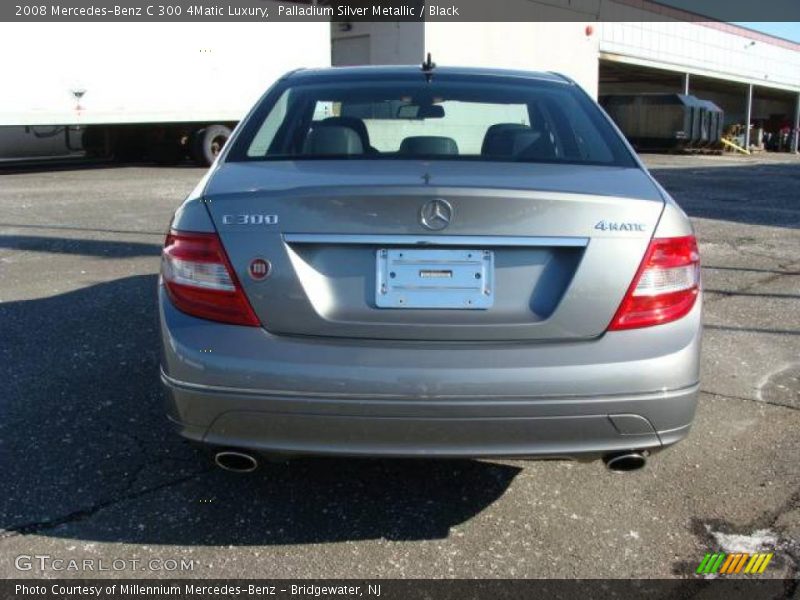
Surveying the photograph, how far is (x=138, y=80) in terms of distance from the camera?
1681cm

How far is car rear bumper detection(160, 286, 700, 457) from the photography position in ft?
7.87

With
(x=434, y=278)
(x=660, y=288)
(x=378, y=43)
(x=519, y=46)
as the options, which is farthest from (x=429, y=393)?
(x=519, y=46)

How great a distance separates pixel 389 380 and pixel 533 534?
3.12ft

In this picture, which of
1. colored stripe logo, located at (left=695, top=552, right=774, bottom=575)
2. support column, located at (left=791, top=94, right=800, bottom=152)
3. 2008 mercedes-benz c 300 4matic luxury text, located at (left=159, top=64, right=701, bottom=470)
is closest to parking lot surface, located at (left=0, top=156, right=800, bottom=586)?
colored stripe logo, located at (left=695, top=552, right=774, bottom=575)

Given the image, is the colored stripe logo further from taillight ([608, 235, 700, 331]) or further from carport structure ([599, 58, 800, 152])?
carport structure ([599, 58, 800, 152])

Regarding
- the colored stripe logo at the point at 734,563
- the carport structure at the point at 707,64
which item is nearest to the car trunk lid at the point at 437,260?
the colored stripe logo at the point at 734,563

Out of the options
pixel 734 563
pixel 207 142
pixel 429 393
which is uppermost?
pixel 429 393

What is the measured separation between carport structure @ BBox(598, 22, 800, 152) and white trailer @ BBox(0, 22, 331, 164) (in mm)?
19634

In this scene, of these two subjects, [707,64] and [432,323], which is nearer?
[432,323]

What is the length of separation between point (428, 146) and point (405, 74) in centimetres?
69

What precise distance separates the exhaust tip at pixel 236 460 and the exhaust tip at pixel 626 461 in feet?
3.76

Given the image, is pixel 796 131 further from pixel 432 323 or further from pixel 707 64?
pixel 432 323

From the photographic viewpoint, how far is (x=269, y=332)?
97.1 inches

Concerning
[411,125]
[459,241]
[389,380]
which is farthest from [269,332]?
[411,125]
